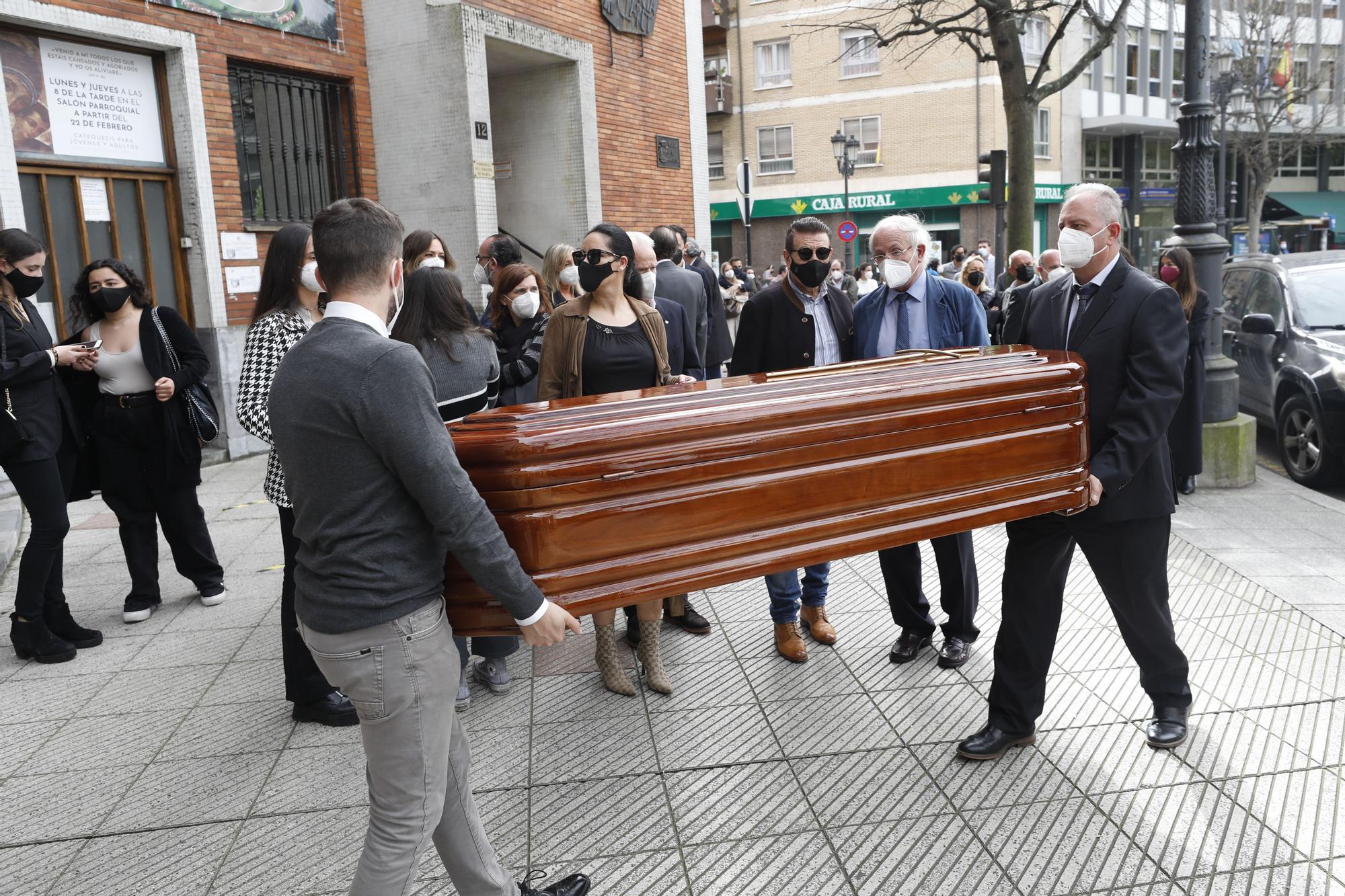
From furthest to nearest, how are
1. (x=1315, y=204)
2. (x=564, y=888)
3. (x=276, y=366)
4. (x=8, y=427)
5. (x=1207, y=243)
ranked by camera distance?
(x=1315, y=204)
(x=1207, y=243)
(x=8, y=427)
(x=276, y=366)
(x=564, y=888)

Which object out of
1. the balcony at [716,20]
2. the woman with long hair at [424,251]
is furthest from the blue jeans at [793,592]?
the balcony at [716,20]

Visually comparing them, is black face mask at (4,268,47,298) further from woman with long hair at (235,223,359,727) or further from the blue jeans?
the blue jeans

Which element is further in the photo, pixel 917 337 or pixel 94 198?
pixel 94 198

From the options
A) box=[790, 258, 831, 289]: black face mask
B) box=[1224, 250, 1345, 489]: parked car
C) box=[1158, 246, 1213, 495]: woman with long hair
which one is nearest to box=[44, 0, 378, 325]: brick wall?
box=[790, 258, 831, 289]: black face mask

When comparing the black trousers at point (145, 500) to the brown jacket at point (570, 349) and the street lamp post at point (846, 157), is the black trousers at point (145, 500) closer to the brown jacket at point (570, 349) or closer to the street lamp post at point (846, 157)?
the brown jacket at point (570, 349)

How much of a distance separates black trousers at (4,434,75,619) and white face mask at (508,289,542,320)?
2.38m

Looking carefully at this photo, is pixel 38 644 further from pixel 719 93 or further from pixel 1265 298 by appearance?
pixel 719 93

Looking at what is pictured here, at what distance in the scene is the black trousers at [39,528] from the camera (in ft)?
15.8

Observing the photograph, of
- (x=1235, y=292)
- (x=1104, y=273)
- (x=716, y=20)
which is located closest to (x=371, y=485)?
(x=1104, y=273)

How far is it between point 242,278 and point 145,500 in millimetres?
5358

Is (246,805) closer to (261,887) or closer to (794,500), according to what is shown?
(261,887)

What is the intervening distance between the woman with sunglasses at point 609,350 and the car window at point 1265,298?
7.22m

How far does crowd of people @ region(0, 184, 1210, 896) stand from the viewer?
219cm

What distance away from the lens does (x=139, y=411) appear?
5.27 m
